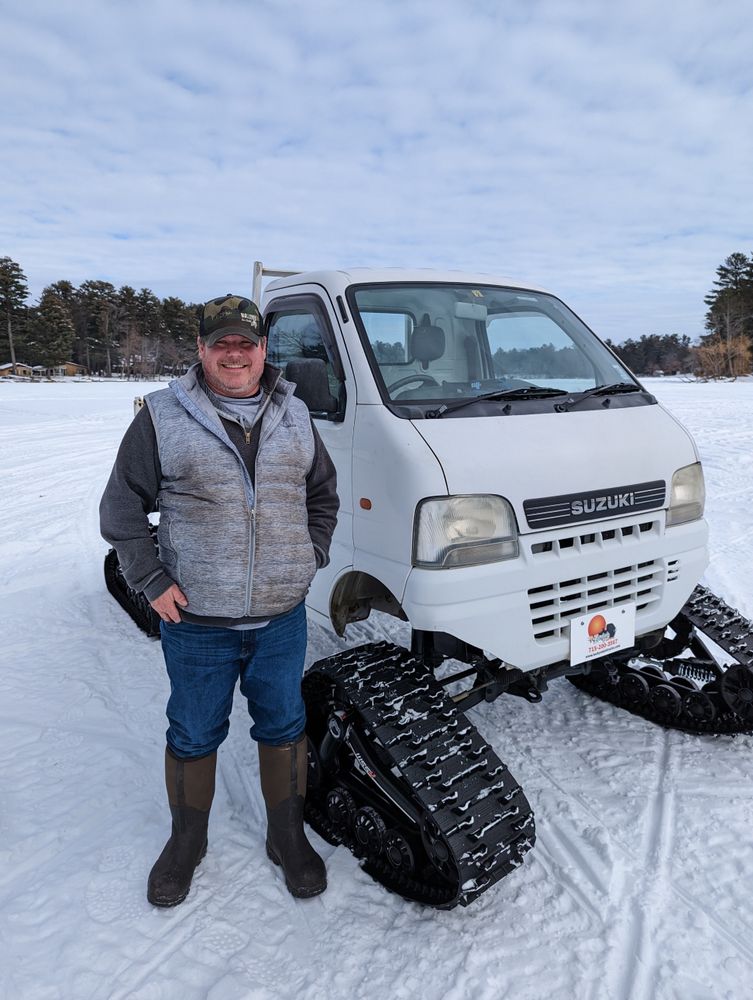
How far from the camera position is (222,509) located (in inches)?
94.8

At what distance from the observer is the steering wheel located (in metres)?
3.23

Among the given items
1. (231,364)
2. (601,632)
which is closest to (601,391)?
(601,632)

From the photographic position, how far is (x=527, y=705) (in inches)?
165

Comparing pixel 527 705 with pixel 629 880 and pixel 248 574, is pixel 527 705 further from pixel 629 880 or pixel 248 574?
pixel 248 574

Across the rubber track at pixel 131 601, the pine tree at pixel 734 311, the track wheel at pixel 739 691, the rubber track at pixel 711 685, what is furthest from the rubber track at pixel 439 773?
the pine tree at pixel 734 311

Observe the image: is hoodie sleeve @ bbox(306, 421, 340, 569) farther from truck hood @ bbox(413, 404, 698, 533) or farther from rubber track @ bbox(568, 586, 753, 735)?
rubber track @ bbox(568, 586, 753, 735)

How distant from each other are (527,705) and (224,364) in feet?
9.36

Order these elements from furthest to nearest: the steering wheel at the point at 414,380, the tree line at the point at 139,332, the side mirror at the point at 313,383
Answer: the tree line at the point at 139,332 → the steering wheel at the point at 414,380 → the side mirror at the point at 313,383

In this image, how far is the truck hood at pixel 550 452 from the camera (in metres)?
2.77

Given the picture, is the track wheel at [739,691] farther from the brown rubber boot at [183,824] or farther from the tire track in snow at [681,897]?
the brown rubber boot at [183,824]

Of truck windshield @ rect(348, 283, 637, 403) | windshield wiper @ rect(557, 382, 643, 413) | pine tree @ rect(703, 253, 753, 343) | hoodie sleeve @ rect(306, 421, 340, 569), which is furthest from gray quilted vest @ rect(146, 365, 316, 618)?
pine tree @ rect(703, 253, 753, 343)

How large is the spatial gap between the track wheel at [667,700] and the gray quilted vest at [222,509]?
242cm

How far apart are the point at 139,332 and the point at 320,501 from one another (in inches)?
3351

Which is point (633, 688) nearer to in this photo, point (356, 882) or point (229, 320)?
point (356, 882)
